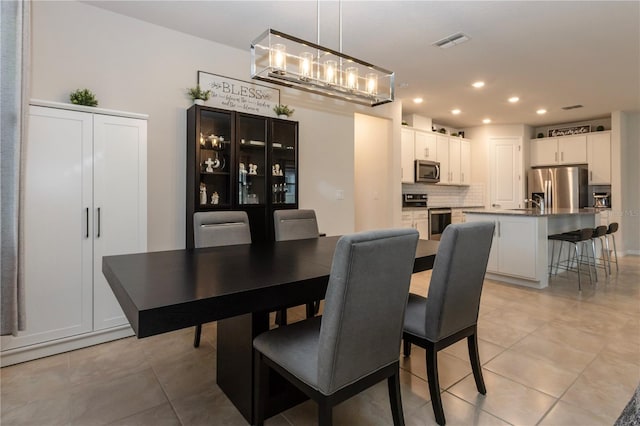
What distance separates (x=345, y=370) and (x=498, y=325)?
2.20 meters

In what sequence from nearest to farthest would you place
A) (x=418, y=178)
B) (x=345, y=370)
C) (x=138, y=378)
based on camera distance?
(x=345, y=370), (x=138, y=378), (x=418, y=178)

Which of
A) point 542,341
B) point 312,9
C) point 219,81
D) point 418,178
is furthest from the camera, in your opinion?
point 418,178

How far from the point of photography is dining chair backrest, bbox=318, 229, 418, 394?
3.84 feet

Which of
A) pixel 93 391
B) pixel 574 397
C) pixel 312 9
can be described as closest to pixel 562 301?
pixel 574 397

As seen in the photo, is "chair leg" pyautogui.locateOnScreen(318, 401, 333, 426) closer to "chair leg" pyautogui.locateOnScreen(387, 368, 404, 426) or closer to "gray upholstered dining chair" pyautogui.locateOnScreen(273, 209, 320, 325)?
"chair leg" pyautogui.locateOnScreen(387, 368, 404, 426)

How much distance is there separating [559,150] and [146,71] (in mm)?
7484

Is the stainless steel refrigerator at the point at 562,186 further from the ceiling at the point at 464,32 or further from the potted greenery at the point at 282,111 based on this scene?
the potted greenery at the point at 282,111

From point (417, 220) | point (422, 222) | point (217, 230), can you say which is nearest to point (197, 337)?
point (217, 230)

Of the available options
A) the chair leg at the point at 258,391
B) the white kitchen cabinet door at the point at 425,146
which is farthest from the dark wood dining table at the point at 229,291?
the white kitchen cabinet door at the point at 425,146

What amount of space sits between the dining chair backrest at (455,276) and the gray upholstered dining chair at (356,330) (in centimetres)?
26

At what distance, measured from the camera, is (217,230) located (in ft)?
8.36

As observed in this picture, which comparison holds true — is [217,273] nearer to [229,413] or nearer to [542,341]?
[229,413]

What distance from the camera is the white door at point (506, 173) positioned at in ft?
23.0

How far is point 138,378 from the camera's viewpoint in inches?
81.4
